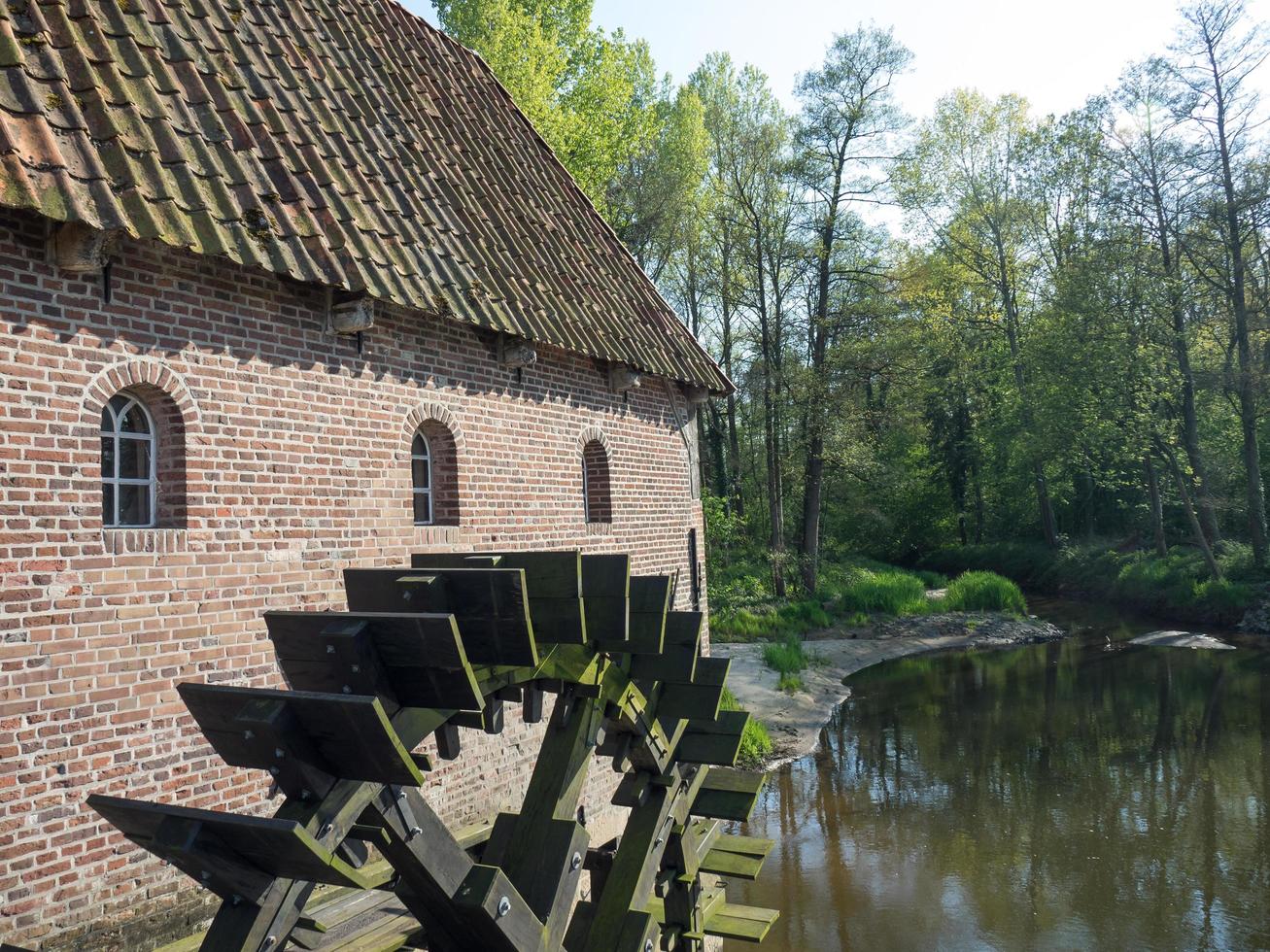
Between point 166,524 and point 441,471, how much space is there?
Result: 2.10 m

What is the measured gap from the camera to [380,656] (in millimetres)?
3338

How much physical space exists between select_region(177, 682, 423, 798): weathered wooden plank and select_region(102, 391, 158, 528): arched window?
1.76 meters

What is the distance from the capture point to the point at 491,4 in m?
16.0

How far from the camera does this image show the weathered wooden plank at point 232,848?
265 centimetres

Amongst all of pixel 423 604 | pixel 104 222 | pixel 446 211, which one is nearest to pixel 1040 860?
pixel 423 604

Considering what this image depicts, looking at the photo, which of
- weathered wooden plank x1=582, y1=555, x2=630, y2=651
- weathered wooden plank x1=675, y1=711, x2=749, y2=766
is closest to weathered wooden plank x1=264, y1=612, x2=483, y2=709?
weathered wooden plank x1=582, y1=555, x2=630, y2=651

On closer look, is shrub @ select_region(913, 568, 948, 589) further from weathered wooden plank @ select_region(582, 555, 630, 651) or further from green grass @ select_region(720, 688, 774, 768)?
weathered wooden plank @ select_region(582, 555, 630, 651)

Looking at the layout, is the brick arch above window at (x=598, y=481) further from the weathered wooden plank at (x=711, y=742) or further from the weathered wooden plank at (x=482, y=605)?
the weathered wooden plank at (x=482, y=605)

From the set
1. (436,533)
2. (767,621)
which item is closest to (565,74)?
(767,621)

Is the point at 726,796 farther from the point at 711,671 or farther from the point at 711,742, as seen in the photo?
the point at 711,671

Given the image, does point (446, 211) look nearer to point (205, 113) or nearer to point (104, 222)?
point (205, 113)

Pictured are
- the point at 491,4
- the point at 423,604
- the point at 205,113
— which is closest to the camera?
the point at 423,604

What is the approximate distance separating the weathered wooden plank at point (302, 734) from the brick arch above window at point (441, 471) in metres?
3.26

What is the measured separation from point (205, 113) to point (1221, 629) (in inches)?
760
